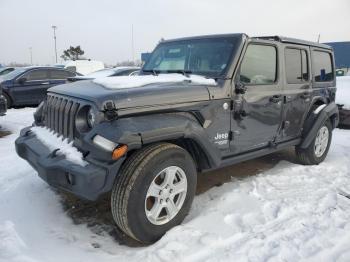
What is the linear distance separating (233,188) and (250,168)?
42.2 inches

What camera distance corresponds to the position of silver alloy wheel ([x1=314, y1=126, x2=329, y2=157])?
5.56m

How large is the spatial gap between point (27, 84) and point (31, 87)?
15cm

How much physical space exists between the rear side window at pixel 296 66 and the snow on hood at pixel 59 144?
9.72 feet

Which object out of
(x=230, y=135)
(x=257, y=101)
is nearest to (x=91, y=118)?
(x=230, y=135)

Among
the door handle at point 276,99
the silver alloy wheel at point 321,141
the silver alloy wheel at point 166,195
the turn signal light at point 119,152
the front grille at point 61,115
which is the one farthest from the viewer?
the silver alloy wheel at point 321,141

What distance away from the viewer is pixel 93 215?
3.72 meters

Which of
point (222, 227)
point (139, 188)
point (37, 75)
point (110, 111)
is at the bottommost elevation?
point (222, 227)

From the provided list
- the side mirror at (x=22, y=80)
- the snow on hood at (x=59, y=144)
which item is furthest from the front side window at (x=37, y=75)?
the snow on hood at (x=59, y=144)

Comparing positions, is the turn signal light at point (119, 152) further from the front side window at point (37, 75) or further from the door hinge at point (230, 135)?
the front side window at point (37, 75)

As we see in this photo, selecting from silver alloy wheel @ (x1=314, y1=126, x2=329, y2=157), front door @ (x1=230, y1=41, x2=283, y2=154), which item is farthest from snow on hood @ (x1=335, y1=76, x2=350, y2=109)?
front door @ (x1=230, y1=41, x2=283, y2=154)

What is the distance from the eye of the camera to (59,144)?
3.37 metres

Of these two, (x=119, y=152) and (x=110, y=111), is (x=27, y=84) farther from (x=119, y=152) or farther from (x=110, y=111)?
(x=119, y=152)

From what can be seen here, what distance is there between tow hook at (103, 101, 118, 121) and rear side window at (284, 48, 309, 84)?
2.71 m

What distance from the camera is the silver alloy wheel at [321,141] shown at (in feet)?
18.2
